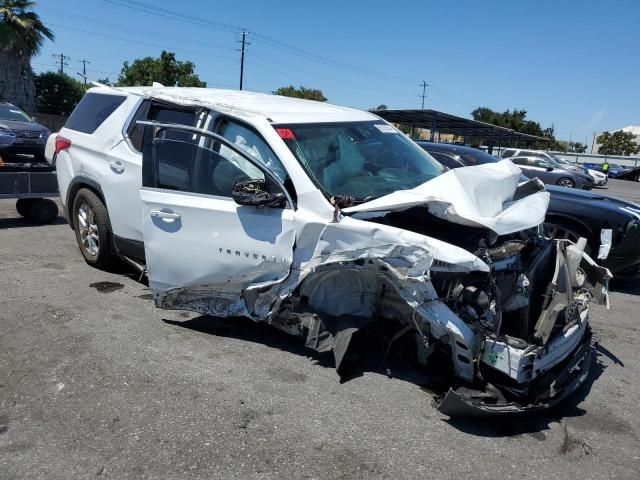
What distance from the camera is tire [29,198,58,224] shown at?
825cm

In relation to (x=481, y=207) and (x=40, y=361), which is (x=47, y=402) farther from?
(x=481, y=207)

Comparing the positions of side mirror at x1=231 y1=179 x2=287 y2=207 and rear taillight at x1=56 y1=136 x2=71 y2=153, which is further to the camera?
rear taillight at x1=56 y1=136 x2=71 y2=153

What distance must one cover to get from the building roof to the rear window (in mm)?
220

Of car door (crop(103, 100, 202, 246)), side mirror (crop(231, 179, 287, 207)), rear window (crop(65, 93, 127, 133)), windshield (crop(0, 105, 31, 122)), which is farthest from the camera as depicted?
windshield (crop(0, 105, 31, 122))

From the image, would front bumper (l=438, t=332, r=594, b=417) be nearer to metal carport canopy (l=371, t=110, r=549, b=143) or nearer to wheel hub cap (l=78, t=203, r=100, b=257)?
wheel hub cap (l=78, t=203, r=100, b=257)

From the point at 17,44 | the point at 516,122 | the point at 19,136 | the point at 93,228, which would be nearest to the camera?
the point at 93,228

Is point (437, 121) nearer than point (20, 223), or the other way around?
point (20, 223)

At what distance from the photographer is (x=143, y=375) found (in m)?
3.69

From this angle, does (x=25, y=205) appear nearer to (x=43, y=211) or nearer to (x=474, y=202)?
(x=43, y=211)

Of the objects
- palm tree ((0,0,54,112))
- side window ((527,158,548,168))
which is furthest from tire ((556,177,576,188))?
palm tree ((0,0,54,112))

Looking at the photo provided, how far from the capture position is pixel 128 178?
16.4ft

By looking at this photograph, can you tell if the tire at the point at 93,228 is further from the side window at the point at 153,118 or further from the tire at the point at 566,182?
the tire at the point at 566,182

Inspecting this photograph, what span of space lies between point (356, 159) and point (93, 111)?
3265 millimetres

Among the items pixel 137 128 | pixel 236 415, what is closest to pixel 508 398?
pixel 236 415
